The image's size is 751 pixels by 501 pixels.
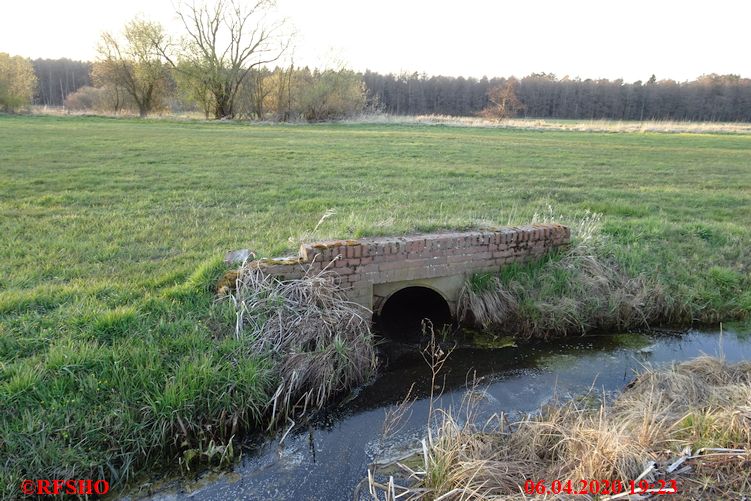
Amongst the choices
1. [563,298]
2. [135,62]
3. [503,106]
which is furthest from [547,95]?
[563,298]

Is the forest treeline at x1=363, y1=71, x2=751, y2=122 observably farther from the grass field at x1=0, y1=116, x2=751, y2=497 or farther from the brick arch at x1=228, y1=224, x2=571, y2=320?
the brick arch at x1=228, y1=224, x2=571, y2=320

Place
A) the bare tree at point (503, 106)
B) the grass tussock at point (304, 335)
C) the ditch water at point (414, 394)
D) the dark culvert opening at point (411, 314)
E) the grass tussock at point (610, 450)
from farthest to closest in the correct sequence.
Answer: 1. the bare tree at point (503, 106)
2. the dark culvert opening at point (411, 314)
3. the grass tussock at point (304, 335)
4. the ditch water at point (414, 394)
5. the grass tussock at point (610, 450)

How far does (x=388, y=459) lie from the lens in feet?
12.7

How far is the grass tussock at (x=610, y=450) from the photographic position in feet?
9.78

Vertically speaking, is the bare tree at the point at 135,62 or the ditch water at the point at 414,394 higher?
the bare tree at the point at 135,62

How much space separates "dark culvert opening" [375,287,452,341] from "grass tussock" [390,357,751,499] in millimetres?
2149

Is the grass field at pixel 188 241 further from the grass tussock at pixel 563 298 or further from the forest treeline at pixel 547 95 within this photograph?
the forest treeline at pixel 547 95

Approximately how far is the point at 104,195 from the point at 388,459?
302 inches

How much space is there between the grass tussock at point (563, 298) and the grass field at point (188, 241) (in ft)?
1.22

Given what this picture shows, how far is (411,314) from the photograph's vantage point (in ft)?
21.9

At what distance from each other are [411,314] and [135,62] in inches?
1537

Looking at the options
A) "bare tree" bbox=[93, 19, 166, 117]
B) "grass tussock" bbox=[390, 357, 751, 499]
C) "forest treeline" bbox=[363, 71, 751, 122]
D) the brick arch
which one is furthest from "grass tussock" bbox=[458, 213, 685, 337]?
"forest treeline" bbox=[363, 71, 751, 122]

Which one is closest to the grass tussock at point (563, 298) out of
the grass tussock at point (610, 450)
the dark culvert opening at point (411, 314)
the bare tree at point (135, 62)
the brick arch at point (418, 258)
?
the brick arch at point (418, 258)

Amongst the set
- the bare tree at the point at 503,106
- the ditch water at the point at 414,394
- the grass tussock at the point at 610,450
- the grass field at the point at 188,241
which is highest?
the bare tree at the point at 503,106
